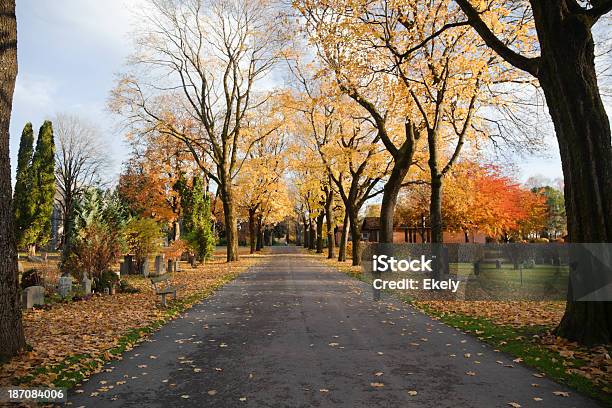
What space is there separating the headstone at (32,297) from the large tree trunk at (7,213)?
5594 millimetres

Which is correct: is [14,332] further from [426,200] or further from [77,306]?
[426,200]

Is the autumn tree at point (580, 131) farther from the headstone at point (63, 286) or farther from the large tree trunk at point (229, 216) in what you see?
the large tree trunk at point (229, 216)

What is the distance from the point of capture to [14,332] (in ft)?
22.0

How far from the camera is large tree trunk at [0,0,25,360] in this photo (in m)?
6.57

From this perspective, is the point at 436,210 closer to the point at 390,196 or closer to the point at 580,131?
the point at 390,196

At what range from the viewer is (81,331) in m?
8.86

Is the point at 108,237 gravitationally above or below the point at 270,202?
below

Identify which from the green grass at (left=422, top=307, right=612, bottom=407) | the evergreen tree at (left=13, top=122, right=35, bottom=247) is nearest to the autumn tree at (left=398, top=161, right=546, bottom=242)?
the green grass at (left=422, top=307, right=612, bottom=407)

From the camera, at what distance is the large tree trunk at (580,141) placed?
7414 mm

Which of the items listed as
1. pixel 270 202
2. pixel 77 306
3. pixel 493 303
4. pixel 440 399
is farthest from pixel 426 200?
pixel 440 399

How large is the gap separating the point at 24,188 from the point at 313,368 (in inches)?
1592

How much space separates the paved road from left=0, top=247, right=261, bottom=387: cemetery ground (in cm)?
42

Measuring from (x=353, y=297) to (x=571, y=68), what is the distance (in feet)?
28.3

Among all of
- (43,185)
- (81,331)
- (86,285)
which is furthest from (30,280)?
(43,185)
